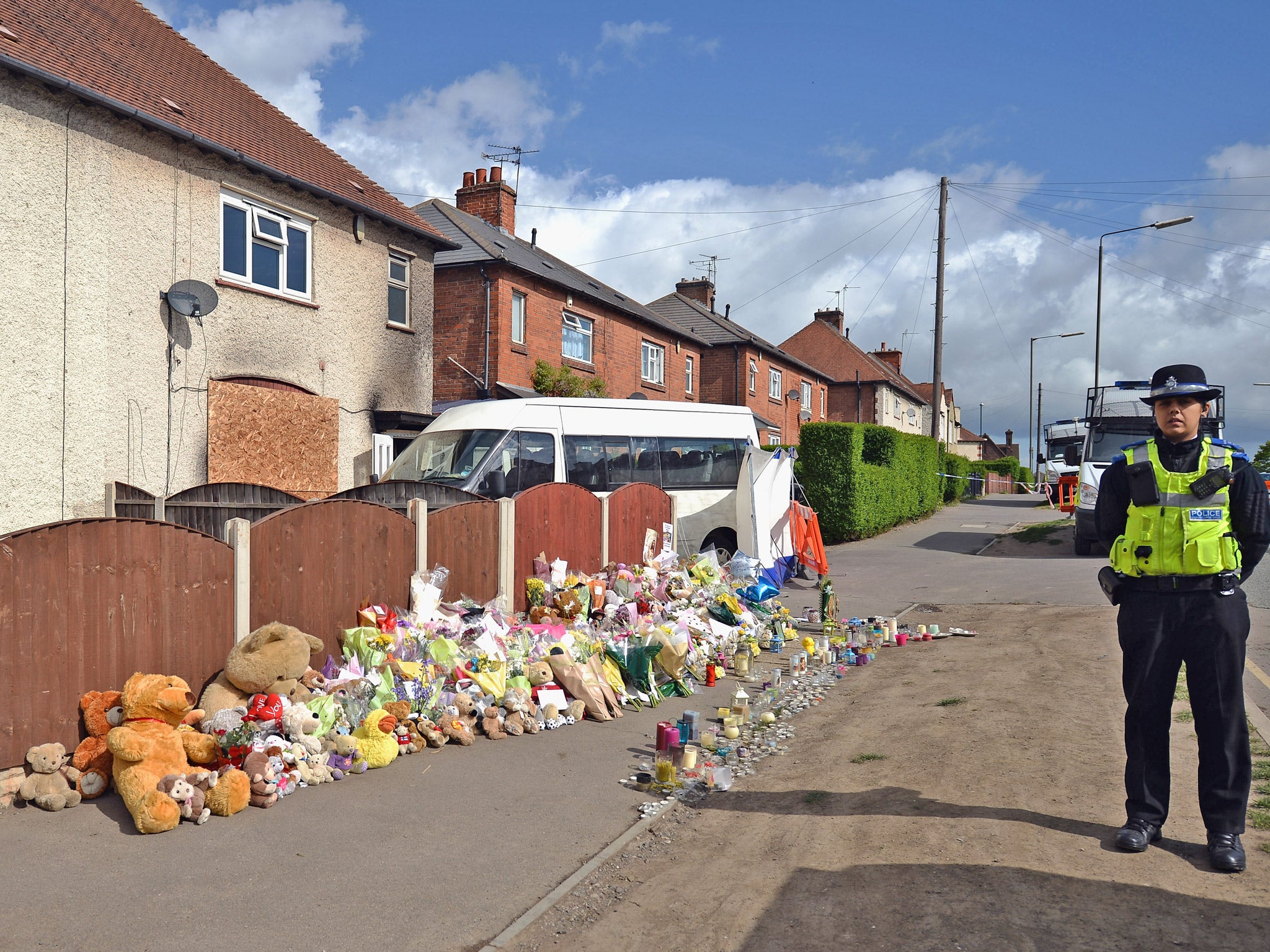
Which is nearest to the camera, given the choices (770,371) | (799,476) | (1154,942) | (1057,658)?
(1154,942)

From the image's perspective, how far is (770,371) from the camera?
36.1 m

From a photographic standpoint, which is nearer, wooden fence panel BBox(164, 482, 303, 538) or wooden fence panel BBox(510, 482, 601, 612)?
wooden fence panel BBox(164, 482, 303, 538)

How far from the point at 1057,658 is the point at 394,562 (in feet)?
19.5

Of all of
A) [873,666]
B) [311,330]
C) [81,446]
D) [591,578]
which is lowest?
[873,666]

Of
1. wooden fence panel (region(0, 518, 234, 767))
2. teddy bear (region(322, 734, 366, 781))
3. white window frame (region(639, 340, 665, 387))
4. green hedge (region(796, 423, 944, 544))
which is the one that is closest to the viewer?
wooden fence panel (region(0, 518, 234, 767))

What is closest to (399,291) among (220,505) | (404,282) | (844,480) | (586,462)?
(404,282)

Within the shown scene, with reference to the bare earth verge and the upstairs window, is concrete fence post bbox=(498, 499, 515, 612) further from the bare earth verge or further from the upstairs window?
the upstairs window

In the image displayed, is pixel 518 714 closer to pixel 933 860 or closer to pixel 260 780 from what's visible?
pixel 260 780

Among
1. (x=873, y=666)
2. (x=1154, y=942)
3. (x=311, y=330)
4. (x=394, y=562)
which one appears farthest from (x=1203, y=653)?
(x=311, y=330)

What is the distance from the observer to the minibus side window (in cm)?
1213

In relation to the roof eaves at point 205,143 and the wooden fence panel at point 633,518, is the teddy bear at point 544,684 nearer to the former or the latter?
the wooden fence panel at point 633,518

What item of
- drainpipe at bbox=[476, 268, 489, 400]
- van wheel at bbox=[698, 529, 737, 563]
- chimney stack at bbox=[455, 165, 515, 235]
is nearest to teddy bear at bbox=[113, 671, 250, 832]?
van wheel at bbox=[698, 529, 737, 563]

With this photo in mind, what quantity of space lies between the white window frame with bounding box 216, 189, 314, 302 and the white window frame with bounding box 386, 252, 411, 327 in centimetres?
207

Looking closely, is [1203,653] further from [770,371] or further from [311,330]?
[770,371]
